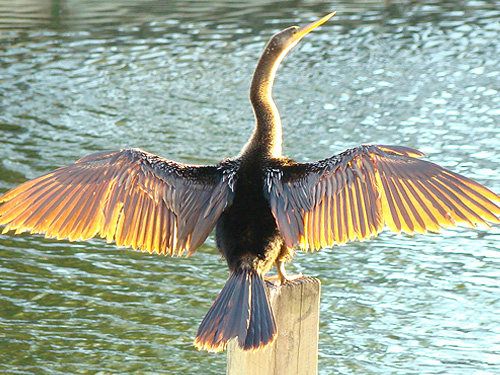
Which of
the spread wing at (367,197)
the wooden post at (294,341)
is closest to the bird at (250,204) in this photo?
the spread wing at (367,197)

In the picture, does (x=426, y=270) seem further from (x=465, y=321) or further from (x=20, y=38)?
(x=20, y=38)

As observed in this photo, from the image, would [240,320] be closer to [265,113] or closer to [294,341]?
[294,341]

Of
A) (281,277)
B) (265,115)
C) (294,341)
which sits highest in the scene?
(265,115)

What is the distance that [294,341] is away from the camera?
3234mm

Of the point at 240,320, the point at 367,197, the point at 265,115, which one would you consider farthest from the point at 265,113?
the point at 240,320

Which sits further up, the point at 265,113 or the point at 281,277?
the point at 265,113

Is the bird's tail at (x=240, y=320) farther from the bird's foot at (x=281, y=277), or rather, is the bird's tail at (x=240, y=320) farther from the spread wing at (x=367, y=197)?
the spread wing at (x=367, y=197)

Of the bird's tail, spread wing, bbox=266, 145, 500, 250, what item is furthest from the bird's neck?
the bird's tail

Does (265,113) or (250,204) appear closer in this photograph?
(250,204)

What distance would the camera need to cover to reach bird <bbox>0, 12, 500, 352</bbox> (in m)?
3.38

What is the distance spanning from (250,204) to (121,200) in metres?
0.56

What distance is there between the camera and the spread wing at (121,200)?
3600mm

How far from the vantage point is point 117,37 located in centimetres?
1279

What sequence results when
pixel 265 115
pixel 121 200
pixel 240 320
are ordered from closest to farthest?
pixel 240 320 < pixel 121 200 < pixel 265 115
